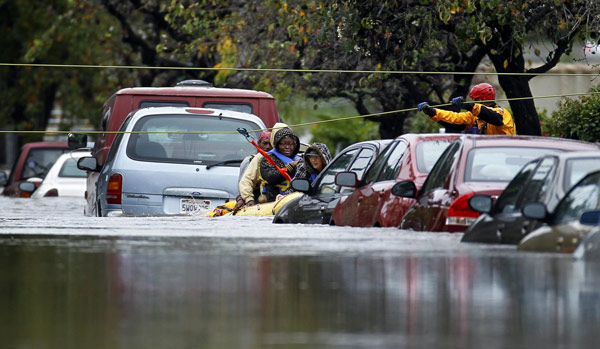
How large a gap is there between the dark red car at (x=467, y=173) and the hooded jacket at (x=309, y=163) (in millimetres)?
4647

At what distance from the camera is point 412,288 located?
8305 millimetres

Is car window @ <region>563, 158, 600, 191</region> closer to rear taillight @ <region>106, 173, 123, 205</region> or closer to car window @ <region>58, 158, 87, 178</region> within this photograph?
rear taillight @ <region>106, 173, 123, 205</region>

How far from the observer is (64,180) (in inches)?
1004

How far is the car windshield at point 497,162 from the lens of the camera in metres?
11.7

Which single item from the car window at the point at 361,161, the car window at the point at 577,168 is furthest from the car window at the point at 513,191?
the car window at the point at 361,161

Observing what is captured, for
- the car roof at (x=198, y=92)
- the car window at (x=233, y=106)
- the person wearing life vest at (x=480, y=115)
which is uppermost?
the car roof at (x=198, y=92)

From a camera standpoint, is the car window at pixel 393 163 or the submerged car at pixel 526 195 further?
the car window at pixel 393 163

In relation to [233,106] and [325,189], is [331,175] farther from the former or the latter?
[233,106]

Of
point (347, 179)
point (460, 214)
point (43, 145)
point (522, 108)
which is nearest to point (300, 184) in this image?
point (347, 179)

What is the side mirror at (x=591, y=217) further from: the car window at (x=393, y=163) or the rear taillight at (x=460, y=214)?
the car window at (x=393, y=163)

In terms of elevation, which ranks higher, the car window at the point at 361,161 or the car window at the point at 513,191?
the car window at the point at 361,161

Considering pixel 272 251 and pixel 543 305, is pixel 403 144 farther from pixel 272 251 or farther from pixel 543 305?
pixel 543 305

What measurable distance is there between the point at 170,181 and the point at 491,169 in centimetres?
549

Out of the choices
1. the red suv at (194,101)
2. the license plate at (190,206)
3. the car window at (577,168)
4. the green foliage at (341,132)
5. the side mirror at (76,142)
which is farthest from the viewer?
the green foliage at (341,132)
